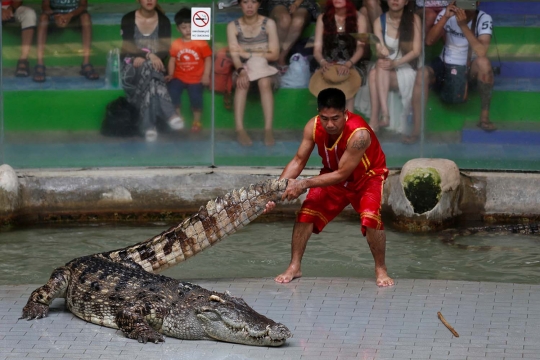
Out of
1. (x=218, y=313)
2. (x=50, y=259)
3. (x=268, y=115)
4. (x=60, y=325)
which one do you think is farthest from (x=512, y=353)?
(x=268, y=115)

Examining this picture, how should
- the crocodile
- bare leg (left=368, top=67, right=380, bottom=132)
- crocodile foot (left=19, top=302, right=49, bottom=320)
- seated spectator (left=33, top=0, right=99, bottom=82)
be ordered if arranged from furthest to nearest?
bare leg (left=368, top=67, right=380, bottom=132) < seated spectator (left=33, top=0, right=99, bottom=82) < crocodile foot (left=19, top=302, right=49, bottom=320) < the crocodile

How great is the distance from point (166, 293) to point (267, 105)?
15.2 feet

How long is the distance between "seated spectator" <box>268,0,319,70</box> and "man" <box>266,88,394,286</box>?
3.43 m

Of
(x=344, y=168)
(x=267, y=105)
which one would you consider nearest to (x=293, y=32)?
(x=267, y=105)

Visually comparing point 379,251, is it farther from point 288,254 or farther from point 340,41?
point 340,41

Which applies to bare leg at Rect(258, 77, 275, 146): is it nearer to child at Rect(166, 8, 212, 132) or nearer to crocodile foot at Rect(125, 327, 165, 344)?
child at Rect(166, 8, 212, 132)

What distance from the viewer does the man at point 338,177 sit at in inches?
272

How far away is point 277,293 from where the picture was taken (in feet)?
22.9

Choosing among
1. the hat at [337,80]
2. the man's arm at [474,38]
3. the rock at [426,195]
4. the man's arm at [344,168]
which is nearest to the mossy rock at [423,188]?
the rock at [426,195]

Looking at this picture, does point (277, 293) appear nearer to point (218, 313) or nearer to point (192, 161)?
point (218, 313)

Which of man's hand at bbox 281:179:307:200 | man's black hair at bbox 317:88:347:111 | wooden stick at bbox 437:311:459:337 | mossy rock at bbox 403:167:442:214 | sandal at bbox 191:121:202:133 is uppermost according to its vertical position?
man's black hair at bbox 317:88:347:111

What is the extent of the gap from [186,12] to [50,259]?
321 cm

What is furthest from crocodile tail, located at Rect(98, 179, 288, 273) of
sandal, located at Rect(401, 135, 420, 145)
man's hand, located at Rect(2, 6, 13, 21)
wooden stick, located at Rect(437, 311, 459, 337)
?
man's hand, located at Rect(2, 6, 13, 21)

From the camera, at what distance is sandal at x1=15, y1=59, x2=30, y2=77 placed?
1045 centimetres
